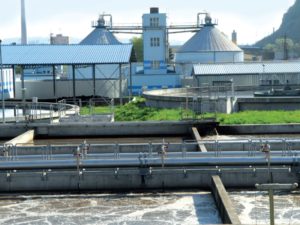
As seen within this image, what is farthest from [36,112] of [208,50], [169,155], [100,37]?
[208,50]

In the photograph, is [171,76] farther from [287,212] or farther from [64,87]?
[287,212]

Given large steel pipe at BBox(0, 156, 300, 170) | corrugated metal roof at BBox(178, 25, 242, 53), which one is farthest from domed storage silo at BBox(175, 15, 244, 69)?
large steel pipe at BBox(0, 156, 300, 170)

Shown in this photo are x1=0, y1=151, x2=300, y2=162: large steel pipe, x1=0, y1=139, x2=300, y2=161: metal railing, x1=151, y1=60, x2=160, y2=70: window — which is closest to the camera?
x1=0, y1=151, x2=300, y2=162: large steel pipe

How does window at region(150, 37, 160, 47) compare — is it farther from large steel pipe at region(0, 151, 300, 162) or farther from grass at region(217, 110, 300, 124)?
large steel pipe at region(0, 151, 300, 162)

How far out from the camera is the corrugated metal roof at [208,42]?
59.6 meters

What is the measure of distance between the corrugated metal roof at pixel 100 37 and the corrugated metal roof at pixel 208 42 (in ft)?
25.8

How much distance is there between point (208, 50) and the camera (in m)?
59.3

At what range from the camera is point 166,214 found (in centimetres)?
1400

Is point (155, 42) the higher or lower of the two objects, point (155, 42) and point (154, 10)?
the lower

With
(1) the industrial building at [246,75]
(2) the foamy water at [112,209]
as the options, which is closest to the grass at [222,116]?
(1) the industrial building at [246,75]

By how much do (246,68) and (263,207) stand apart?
1199 inches

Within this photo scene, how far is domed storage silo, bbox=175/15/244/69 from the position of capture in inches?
2343

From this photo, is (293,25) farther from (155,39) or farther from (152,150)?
(152,150)

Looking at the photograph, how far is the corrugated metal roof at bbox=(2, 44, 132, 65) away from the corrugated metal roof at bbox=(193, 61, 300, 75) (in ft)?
28.9
